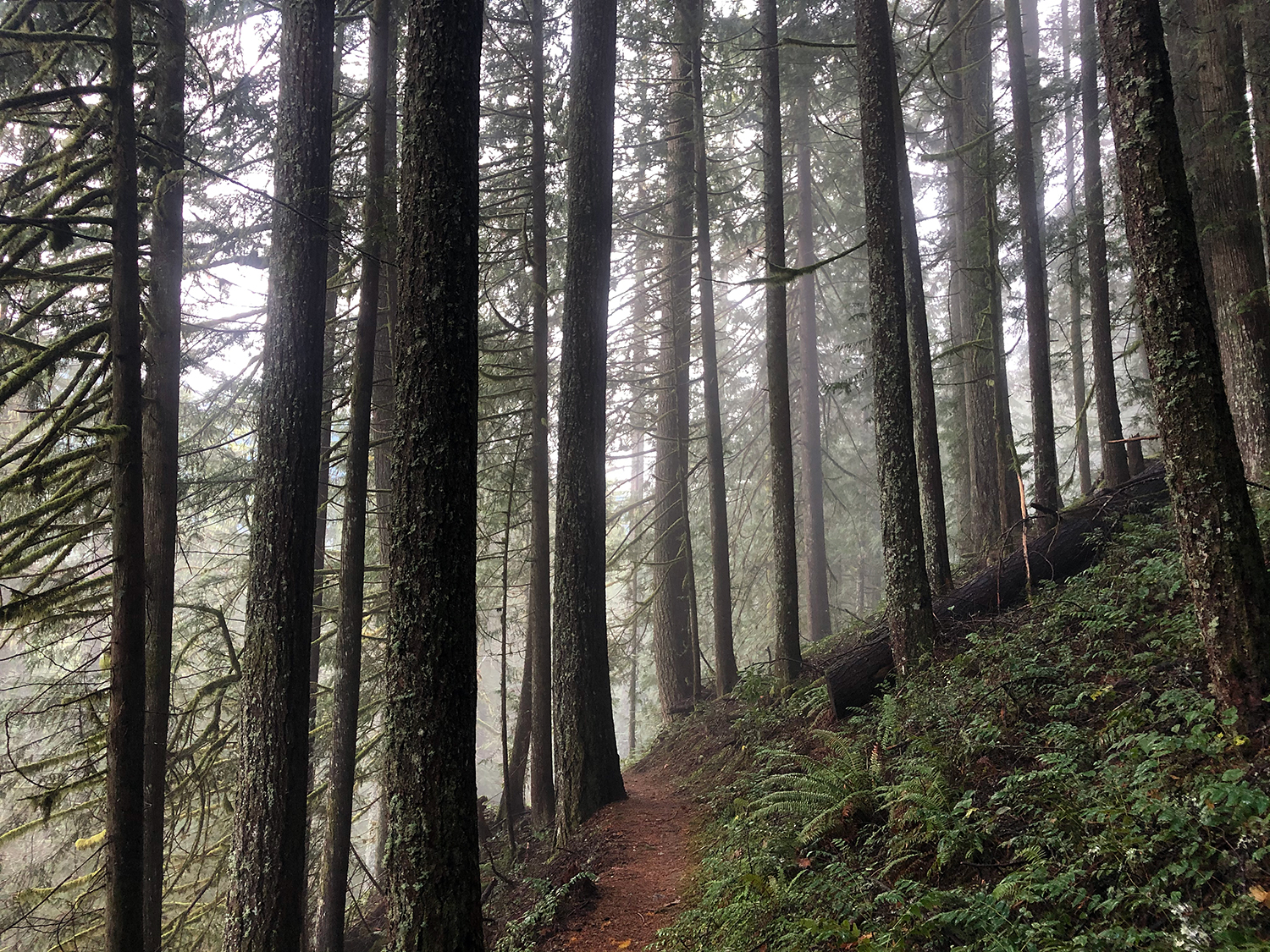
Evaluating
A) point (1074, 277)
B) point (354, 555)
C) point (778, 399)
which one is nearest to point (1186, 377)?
point (778, 399)

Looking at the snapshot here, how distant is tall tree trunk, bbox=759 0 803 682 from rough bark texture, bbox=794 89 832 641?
32.0 feet

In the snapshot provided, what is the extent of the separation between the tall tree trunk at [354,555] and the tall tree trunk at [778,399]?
5.58 metres

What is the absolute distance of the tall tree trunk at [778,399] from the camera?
1113 centimetres

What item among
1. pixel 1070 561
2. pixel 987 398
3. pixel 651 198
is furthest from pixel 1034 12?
pixel 1070 561

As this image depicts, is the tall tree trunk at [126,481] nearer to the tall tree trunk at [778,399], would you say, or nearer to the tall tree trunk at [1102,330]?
the tall tree trunk at [778,399]

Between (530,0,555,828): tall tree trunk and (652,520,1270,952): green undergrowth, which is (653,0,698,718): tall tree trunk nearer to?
(530,0,555,828): tall tree trunk

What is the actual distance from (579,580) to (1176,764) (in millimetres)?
5975

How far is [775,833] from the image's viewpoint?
6.14 metres

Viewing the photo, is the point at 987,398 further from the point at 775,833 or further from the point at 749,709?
the point at 775,833

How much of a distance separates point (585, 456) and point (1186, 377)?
603cm

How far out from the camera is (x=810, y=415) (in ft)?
72.7

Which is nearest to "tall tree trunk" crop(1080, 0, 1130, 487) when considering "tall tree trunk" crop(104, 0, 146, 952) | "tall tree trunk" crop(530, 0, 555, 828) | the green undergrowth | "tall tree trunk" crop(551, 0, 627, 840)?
the green undergrowth

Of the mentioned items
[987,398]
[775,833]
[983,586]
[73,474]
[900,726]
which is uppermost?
[987,398]

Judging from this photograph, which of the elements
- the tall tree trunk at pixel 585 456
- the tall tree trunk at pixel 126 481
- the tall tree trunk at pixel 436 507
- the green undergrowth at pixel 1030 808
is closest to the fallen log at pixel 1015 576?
the green undergrowth at pixel 1030 808
